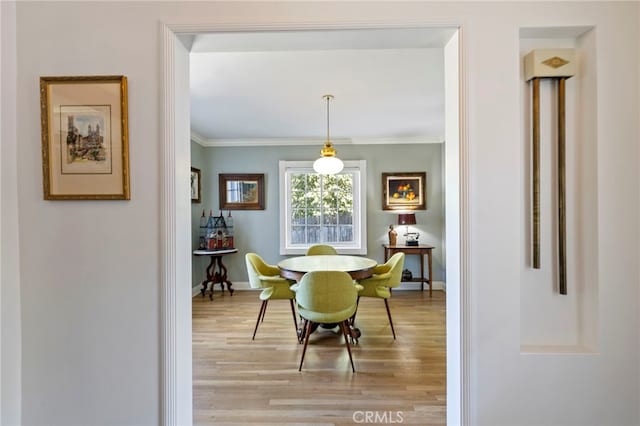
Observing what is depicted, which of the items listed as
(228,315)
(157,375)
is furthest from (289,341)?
(157,375)

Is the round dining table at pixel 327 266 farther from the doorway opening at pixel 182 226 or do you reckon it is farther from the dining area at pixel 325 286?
the doorway opening at pixel 182 226

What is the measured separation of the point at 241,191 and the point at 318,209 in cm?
131

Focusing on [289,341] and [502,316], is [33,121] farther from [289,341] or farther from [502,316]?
[289,341]

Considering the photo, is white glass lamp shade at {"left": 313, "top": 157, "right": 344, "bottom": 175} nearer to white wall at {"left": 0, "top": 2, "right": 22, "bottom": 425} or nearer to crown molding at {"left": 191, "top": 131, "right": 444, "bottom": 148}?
crown molding at {"left": 191, "top": 131, "right": 444, "bottom": 148}

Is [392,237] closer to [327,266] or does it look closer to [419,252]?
[419,252]

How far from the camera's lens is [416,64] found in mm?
2412

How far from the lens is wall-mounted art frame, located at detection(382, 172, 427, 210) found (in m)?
4.92

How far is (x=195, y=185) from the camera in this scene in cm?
464

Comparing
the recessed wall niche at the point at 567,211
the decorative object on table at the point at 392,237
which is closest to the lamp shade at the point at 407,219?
the decorative object on table at the point at 392,237

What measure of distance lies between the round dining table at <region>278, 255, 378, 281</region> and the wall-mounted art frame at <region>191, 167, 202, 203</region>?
2.24 meters

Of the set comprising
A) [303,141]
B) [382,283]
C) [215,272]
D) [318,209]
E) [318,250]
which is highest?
[303,141]

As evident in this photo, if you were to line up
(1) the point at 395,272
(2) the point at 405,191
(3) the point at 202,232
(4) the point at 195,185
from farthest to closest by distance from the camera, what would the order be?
1. (2) the point at 405,191
2. (3) the point at 202,232
3. (4) the point at 195,185
4. (1) the point at 395,272

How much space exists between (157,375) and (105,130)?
42.1 inches

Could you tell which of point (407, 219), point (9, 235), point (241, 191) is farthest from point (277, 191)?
point (9, 235)
